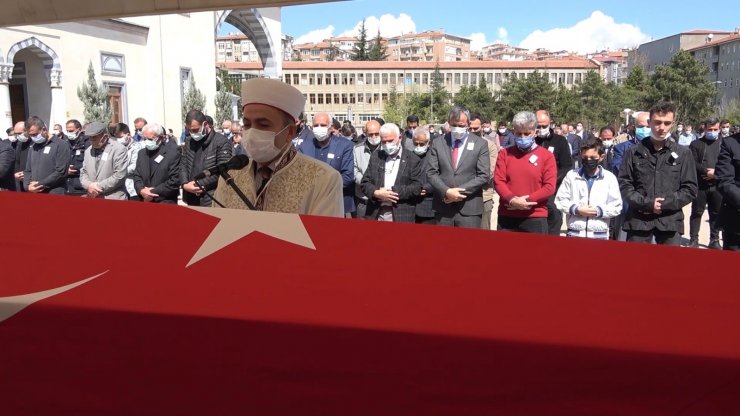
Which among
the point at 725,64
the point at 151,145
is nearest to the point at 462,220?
the point at 151,145

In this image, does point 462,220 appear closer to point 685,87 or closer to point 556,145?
point 556,145

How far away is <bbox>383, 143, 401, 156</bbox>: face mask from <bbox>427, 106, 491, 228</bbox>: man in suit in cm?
43

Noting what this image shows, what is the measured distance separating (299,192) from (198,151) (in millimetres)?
3847

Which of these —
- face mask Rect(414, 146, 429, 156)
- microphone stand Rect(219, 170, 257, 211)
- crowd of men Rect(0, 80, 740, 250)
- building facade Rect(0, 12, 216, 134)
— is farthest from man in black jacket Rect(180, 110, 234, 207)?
building facade Rect(0, 12, 216, 134)

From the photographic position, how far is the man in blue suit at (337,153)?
6.34 metres

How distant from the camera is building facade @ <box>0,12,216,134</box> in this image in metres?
21.8

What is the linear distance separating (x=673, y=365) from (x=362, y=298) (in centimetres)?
71

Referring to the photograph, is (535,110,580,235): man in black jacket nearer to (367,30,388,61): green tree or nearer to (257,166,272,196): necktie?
(257,166,272,196): necktie

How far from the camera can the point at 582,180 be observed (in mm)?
Answer: 4867

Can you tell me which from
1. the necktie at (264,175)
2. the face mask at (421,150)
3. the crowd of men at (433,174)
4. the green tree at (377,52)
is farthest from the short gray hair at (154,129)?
the green tree at (377,52)

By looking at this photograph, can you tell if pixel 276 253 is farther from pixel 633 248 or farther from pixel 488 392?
pixel 633 248

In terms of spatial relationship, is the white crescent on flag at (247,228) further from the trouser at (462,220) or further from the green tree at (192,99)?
the green tree at (192,99)

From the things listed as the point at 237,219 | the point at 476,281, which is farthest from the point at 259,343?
the point at 237,219

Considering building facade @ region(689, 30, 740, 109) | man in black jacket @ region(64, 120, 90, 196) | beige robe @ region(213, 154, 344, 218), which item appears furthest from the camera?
building facade @ region(689, 30, 740, 109)
